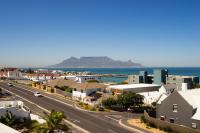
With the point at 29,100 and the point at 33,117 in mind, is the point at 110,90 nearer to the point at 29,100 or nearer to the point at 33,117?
the point at 29,100

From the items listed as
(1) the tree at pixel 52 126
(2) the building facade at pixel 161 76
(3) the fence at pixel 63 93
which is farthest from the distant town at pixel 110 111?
(2) the building facade at pixel 161 76

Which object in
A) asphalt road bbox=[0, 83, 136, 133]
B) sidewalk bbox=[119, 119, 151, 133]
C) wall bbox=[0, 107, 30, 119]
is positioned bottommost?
sidewalk bbox=[119, 119, 151, 133]

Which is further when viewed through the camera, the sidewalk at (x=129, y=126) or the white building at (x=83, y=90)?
the white building at (x=83, y=90)

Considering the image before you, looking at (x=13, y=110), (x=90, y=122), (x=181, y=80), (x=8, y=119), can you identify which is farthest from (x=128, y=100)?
(x=181, y=80)

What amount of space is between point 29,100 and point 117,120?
33863 millimetres

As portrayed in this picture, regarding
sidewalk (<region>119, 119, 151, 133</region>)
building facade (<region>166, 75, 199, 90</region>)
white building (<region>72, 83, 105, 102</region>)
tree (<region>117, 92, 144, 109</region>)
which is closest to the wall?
sidewalk (<region>119, 119, 151, 133</region>)

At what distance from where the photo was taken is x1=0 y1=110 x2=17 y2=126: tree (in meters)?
49.5

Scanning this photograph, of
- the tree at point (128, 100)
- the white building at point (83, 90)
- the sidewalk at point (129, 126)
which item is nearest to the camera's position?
the sidewalk at point (129, 126)

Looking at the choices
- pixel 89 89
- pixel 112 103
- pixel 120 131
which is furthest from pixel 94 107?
pixel 120 131

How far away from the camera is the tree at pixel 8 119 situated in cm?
4945

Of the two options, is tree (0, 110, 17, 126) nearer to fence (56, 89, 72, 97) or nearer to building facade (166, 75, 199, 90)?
fence (56, 89, 72, 97)

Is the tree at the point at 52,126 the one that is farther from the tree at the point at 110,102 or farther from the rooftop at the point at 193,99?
the tree at the point at 110,102

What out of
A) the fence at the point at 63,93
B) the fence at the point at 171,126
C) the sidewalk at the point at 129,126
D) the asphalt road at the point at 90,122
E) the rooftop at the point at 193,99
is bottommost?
the sidewalk at the point at 129,126

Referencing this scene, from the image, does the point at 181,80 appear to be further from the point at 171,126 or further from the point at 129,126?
the point at 171,126
